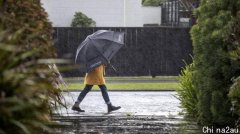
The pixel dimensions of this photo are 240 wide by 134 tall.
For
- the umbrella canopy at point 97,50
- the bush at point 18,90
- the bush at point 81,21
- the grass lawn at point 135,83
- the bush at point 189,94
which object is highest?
the bush at point 18,90

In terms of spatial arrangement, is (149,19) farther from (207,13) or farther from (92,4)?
(207,13)

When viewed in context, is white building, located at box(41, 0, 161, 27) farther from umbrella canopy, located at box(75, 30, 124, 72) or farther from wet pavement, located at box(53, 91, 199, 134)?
umbrella canopy, located at box(75, 30, 124, 72)

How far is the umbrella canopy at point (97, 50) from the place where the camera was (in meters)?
15.6

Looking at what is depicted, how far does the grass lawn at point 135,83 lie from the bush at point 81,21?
10875mm

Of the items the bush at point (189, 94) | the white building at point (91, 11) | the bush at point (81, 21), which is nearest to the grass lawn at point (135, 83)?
the bush at point (189, 94)

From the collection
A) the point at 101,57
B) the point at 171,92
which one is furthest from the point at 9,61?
the point at 171,92

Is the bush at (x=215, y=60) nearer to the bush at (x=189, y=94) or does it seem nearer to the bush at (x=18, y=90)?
the bush at (x=189, y=94)

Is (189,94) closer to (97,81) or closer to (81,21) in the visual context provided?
(97,81)

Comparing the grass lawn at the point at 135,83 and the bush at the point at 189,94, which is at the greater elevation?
the bush at the point at 189,94

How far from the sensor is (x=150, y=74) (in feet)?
95.5

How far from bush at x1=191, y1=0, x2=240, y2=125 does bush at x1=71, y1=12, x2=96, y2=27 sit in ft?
88.3

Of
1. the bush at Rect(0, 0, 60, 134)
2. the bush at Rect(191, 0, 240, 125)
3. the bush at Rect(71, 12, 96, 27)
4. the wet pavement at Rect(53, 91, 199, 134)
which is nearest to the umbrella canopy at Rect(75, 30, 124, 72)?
the wet pavement at Rect(53, 91, 199, 134)

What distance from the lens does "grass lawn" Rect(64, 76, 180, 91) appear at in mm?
23500

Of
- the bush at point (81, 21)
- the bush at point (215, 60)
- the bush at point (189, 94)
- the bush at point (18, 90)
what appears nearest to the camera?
the bush at point (18, 90)
